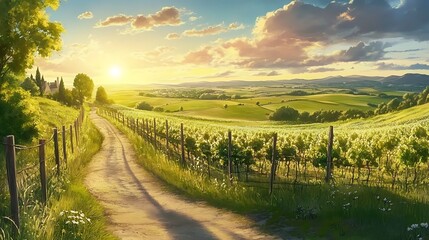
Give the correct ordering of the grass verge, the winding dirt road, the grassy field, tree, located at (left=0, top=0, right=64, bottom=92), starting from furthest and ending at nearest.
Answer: the grassy field
tree, located at (left=0, top=0, right=64, bottom=92)
the winding dirt road
the grass verge

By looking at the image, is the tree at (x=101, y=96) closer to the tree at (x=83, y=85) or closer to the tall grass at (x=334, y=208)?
the tree at (x=83, y=85)

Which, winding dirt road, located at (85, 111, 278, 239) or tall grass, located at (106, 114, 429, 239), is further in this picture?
winding dirt road, located at (85, 111, 278, 239)

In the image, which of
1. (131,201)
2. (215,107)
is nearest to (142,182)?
(131,201)

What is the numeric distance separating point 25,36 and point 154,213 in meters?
20.3

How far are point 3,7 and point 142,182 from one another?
15185 mm

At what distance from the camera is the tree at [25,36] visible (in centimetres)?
2828

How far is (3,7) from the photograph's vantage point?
2706 cm

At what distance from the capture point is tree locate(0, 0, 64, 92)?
2828 cm

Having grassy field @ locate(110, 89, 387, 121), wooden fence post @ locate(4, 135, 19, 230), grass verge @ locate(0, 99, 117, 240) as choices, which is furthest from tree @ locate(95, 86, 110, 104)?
wooden fence post @ locate(4, 135, 19, 230)

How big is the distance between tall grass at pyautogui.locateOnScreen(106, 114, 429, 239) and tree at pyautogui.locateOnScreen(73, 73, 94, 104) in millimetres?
150160

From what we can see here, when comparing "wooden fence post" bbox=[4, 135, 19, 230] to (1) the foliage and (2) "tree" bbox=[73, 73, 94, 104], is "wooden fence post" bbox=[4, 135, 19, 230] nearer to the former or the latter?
(1) the foliage

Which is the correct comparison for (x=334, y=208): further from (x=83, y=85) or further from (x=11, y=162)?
(x=83, y=85)

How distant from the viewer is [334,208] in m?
11.2

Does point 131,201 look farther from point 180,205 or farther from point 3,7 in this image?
point 3,7
